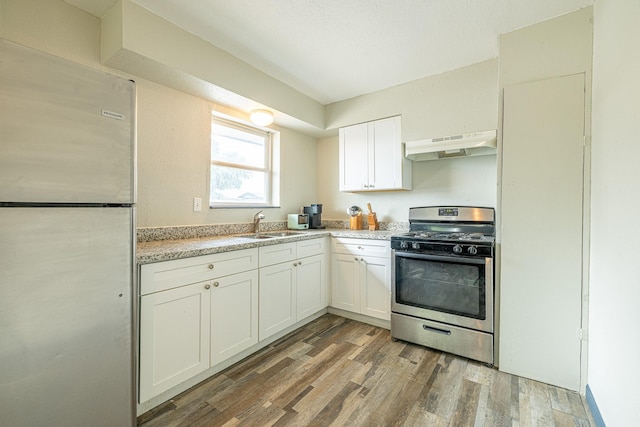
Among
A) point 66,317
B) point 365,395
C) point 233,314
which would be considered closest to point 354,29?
point 233,314

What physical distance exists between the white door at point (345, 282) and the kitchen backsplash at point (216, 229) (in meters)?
0.66

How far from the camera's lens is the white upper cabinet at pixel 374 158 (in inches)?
115

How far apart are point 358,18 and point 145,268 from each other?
207cm

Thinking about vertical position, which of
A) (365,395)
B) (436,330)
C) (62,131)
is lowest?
(365,395)

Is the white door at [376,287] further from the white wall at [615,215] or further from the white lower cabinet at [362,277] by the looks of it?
the white wall at [615,215]

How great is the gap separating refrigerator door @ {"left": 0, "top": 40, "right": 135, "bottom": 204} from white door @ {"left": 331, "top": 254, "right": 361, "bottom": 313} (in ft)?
6.67

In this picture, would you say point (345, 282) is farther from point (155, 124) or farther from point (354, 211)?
point (155, 124)

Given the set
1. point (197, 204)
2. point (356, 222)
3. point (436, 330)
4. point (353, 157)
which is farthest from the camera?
point (356, 222)

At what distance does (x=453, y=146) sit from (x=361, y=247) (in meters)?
1.25

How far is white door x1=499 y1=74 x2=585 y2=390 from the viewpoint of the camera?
5.91 feet

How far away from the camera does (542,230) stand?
189cm

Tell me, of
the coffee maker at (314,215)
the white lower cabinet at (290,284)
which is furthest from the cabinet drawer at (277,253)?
the coffee maker at (314,215)

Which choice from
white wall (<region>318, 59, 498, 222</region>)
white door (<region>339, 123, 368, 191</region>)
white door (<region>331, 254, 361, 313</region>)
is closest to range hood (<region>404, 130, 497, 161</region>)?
white wall (<region>318, 59, 498, 222</region>)

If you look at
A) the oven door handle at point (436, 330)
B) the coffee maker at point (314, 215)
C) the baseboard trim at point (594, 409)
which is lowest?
the baseboard trim at point (594, 409)
